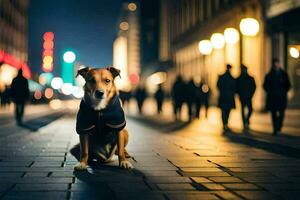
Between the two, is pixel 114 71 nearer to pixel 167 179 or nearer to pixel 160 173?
pixel 160 173

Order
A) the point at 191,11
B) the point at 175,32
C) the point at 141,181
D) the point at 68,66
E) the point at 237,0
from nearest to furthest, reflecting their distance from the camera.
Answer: the point at 141,181
the point at 237,0
the point at 191,11
the point at 175,32
the point at 68,66

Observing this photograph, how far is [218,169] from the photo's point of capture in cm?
825

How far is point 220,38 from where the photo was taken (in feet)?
91.7

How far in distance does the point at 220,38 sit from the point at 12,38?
55.7 meters

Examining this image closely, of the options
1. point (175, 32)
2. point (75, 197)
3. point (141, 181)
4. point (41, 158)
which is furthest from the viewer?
point (175, 32)

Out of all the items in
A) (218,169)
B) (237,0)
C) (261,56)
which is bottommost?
(218,169)

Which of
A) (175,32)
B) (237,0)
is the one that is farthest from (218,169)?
(175,32)

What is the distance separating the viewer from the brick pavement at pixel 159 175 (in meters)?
6.17

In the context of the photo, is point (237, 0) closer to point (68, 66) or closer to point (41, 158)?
point (41, 158)

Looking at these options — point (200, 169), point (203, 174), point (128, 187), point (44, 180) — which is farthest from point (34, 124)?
point (128, 187)

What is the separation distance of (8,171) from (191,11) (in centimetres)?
4625

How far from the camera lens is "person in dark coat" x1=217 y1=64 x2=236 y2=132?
17.5 metres

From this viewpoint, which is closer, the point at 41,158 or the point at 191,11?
the point at 41,158

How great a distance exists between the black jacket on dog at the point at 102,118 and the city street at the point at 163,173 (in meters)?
0.55
